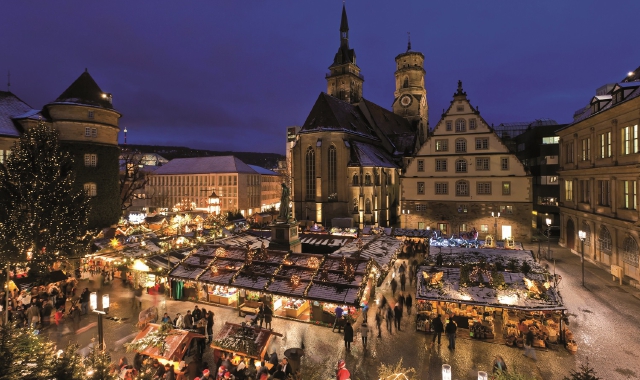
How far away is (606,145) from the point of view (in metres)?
26.3

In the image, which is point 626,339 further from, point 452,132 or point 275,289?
point 452,132

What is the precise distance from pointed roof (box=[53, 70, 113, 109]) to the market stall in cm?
3585

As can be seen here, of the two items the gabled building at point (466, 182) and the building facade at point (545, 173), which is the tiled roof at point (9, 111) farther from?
the building facade at point (545, 173)

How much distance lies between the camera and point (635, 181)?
22234 millimetres

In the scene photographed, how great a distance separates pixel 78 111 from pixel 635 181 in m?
46.3

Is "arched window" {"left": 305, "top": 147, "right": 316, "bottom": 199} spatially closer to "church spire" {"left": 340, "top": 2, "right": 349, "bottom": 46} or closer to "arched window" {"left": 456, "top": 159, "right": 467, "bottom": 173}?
"arched window" {"left": 456, "top": 159, "right": 467, "bottom": 173}

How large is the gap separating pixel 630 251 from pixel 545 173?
93.4 ft

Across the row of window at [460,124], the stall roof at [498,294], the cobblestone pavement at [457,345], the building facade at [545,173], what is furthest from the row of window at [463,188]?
the stall roof at [498,294]

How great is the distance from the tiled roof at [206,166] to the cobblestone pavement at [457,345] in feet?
169

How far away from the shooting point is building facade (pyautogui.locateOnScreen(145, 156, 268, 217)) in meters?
69.2

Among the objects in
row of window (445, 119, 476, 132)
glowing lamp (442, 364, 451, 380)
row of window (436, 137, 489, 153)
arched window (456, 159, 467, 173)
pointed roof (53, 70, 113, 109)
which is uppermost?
pointed roof (53, 70, 113, 109)

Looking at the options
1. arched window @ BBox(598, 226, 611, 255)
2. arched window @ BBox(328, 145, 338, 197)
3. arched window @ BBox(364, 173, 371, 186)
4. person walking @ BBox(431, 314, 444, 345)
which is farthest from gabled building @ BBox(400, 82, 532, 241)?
person walking @ BBox(431, 314, 444, 345)

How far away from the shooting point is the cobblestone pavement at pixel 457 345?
1286 cm

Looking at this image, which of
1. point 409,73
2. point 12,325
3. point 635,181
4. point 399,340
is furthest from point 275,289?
point 409,73
